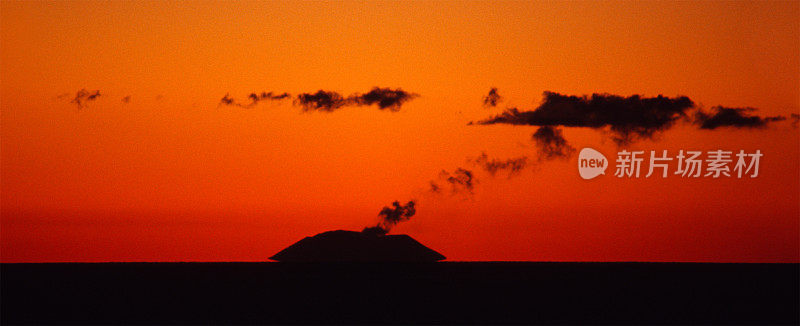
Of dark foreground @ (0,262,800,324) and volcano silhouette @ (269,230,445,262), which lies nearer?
dark foreground @ (0,262,800,324)

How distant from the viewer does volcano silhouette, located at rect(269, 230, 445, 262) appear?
84.2m

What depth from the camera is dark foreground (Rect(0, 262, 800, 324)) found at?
23.6 meters

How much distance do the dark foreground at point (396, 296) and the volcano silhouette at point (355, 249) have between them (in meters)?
39.0

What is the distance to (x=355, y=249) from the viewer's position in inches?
3364

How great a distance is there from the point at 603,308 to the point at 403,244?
63907 mm

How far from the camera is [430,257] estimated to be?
91062mm

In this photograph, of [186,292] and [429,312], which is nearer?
[429,312]

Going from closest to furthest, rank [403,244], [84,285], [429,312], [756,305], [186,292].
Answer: [429,312], [756,305], [186,292], [84,285], [403,244]

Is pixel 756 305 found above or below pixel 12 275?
below

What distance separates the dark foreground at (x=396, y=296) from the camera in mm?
23578

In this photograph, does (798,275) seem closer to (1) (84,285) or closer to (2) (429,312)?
(2) (429,312)

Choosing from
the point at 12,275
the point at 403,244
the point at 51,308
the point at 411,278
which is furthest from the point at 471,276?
the point at 403,244

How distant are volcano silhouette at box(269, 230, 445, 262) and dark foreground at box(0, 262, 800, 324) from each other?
3897cm

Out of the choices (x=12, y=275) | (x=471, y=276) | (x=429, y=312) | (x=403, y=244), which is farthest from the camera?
(x=403, y=244)
